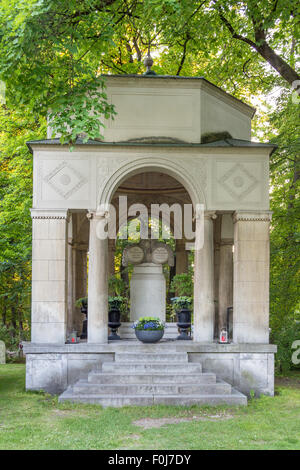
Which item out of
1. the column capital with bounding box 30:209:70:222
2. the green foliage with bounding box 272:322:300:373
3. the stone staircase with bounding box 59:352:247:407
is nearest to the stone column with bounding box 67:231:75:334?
the column capital with bounding box 30:209:70:222

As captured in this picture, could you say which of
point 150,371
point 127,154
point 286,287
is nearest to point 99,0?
point 127,154

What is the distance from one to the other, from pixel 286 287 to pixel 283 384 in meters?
3.90

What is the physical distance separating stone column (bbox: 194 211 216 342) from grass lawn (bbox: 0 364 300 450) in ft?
7.39

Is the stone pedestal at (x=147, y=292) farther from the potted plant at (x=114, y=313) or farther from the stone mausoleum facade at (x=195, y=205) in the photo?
the stone mausoleum facade at (x=195, y=205)

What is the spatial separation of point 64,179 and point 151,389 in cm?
579

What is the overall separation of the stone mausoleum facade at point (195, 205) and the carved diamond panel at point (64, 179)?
0.09ft

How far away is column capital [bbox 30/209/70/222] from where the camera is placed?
1295 cm

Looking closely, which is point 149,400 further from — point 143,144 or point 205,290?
point 143,144

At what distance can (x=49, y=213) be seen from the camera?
13.0m

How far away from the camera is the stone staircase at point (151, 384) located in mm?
10727

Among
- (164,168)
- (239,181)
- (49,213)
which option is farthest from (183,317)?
(49,213)

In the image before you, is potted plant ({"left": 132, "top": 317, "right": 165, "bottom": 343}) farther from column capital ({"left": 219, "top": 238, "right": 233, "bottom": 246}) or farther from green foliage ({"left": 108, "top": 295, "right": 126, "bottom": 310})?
column capital ({"left": 219, "top": 238, "right": 233, "bottom": 246})

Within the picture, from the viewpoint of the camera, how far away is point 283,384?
14914mm

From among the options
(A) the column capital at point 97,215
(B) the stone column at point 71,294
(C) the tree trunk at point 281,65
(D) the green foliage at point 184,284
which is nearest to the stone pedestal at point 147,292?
(D) the green foliage at point 184,284
